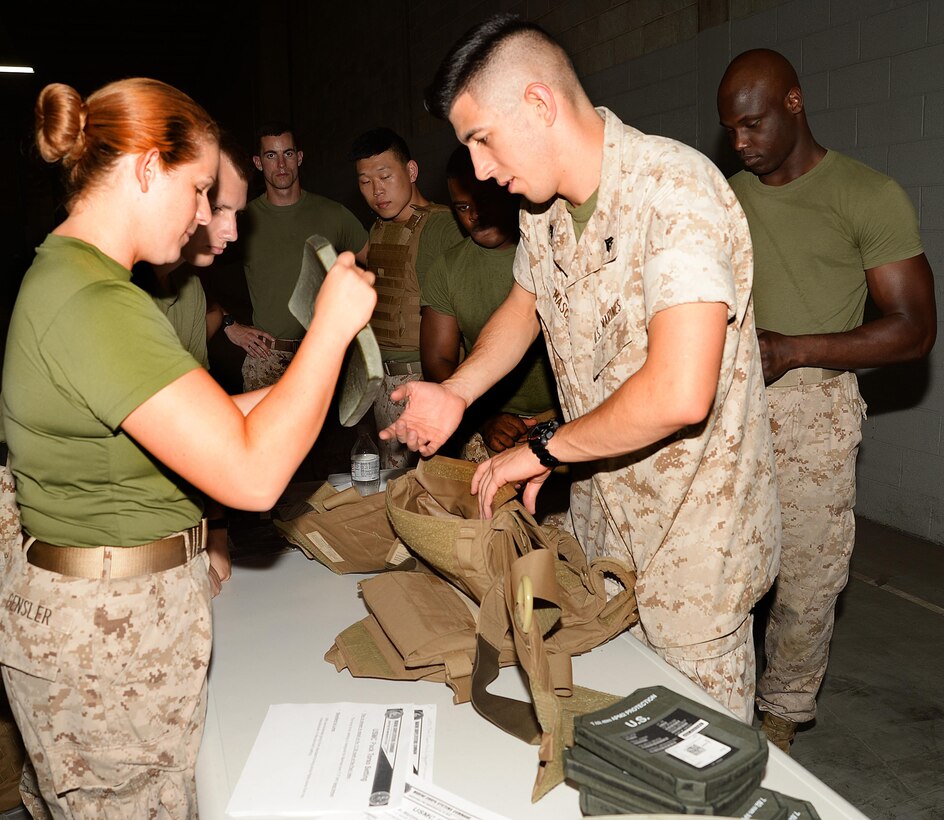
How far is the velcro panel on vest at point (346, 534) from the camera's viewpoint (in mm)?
1903

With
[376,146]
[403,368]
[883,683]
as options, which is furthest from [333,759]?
[376,146]

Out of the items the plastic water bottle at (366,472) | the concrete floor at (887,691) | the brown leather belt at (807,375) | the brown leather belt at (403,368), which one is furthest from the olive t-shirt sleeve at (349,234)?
the concrete floor at (887,691)

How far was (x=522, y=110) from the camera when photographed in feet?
4.82

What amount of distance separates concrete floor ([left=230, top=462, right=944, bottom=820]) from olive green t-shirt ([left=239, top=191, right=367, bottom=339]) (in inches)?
76.9

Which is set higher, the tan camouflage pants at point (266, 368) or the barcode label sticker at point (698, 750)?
the tan camouflage pants at point (266, 368)

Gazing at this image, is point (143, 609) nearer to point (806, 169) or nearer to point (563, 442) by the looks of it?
point (563, 442)

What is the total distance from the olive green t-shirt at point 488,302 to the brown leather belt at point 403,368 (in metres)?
0.58

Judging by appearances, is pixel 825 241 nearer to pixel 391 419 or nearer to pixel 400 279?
pixel 400 279

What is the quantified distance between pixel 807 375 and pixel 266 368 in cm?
266

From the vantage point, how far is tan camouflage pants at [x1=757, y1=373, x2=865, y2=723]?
2457mm

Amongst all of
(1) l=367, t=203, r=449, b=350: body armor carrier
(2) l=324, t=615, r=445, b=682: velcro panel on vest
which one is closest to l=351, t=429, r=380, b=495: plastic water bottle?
(2) l=324, t=615, r=445, b=682: velcro panel on vest

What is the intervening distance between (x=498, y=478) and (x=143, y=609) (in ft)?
2.21

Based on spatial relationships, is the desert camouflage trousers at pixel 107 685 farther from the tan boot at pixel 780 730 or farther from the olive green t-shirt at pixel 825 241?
the olive green t-shirt at pixel 825 241

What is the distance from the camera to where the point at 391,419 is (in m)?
3.90
